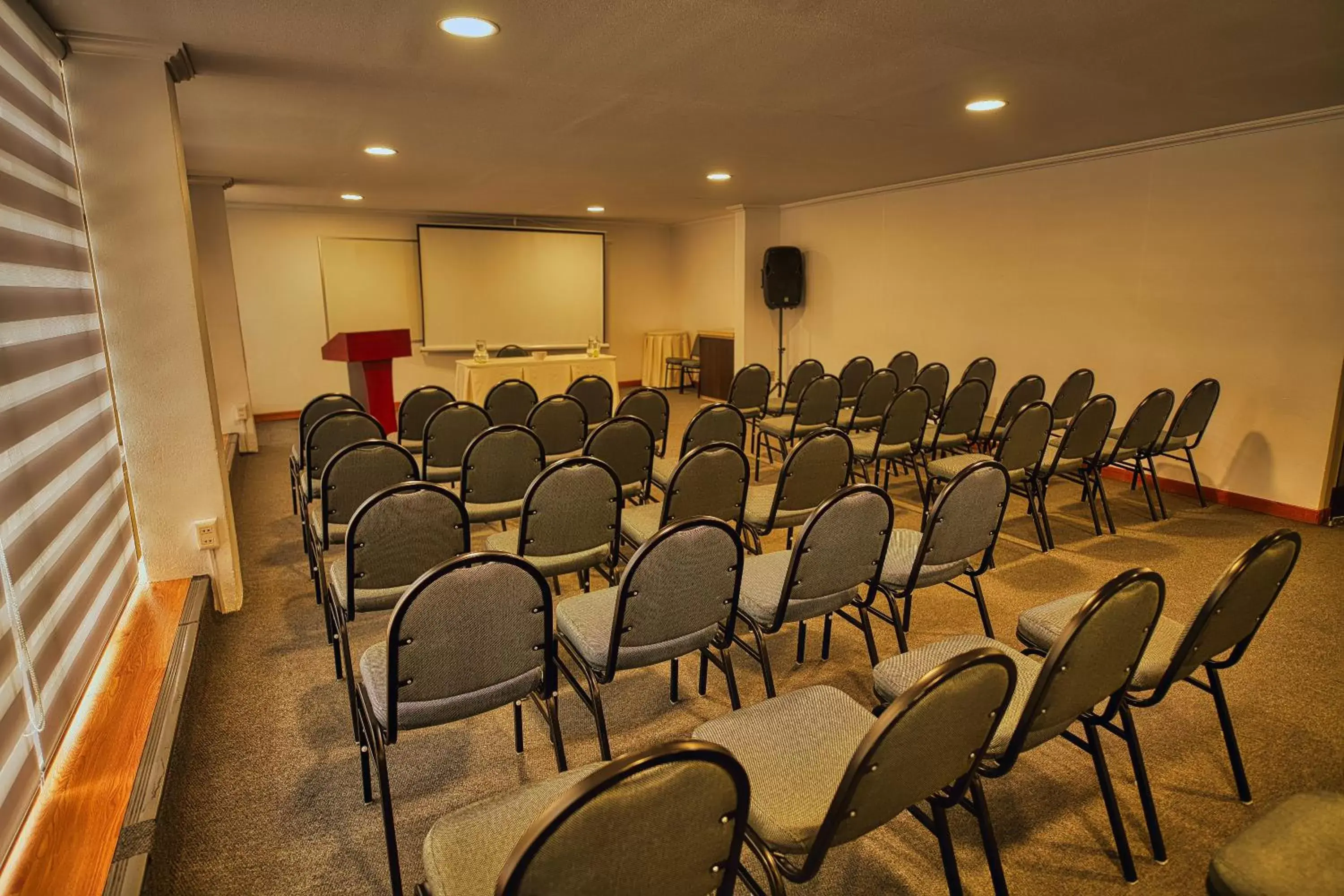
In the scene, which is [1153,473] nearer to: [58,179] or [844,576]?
[844,576]

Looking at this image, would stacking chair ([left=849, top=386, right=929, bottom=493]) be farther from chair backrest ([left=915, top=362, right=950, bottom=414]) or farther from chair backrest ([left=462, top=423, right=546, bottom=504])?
chair backrest ([left=462, top=423, right=546, bottom=504])

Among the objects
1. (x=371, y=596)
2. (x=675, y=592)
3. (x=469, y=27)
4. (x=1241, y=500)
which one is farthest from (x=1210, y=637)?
(x=1241, y=500)

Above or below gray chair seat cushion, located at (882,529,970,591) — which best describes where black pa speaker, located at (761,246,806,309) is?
above

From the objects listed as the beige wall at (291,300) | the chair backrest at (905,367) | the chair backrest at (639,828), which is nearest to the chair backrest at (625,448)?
the chair backrest at (639,828)

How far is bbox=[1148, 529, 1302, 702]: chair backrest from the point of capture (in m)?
1.94

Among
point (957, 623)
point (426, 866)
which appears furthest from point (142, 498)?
point (957, 623)

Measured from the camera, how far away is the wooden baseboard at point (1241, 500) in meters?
5.30

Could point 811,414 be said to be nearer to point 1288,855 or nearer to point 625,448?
point 625,448

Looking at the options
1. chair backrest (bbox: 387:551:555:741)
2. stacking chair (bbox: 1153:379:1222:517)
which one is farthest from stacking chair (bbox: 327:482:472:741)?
stacking chair (bbox: 1153:379:1222:517)

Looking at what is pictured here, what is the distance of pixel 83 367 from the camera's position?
9.87 ft

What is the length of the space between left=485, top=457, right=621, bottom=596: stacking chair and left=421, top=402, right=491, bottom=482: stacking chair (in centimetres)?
161

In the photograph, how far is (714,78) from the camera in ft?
12.2

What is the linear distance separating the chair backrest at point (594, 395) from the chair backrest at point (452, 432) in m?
1.57

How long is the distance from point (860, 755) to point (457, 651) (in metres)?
1.12
